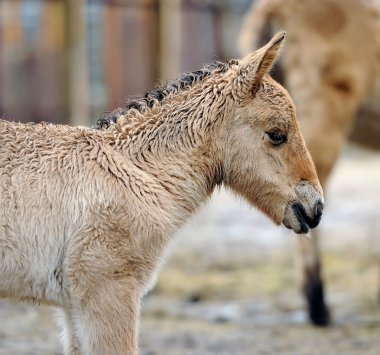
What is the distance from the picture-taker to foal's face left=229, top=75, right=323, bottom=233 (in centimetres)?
552

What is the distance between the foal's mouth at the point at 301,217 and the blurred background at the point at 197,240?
13.0 inches

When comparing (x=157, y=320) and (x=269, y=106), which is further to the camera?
(x=157, y=320)

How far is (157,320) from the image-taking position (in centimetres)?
922

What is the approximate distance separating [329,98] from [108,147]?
4311 mm

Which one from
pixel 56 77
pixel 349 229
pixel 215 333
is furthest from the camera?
pixel 56 77

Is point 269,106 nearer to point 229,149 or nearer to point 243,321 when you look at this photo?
point 229,149

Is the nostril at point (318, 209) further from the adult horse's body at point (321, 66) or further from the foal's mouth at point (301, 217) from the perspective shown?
the adult horse's body at point (321, 66)

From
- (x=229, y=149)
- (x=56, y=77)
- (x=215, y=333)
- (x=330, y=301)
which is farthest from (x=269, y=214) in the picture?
(x=56, y=77)

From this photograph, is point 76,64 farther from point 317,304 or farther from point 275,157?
point 275,157

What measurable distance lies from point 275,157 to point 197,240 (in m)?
7.65

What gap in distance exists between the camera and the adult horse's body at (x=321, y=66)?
928cm

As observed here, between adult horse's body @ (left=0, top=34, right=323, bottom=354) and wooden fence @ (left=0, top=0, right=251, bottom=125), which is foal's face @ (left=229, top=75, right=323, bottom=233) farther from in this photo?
wooden fence @ (left=0, top=0, right=251, bottom=125)

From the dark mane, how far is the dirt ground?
2.20ft

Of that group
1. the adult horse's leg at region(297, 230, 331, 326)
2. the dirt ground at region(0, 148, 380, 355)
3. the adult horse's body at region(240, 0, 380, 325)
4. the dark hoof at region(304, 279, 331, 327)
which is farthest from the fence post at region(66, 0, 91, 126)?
the dark hoof at region(304, 279, 331, 327)
